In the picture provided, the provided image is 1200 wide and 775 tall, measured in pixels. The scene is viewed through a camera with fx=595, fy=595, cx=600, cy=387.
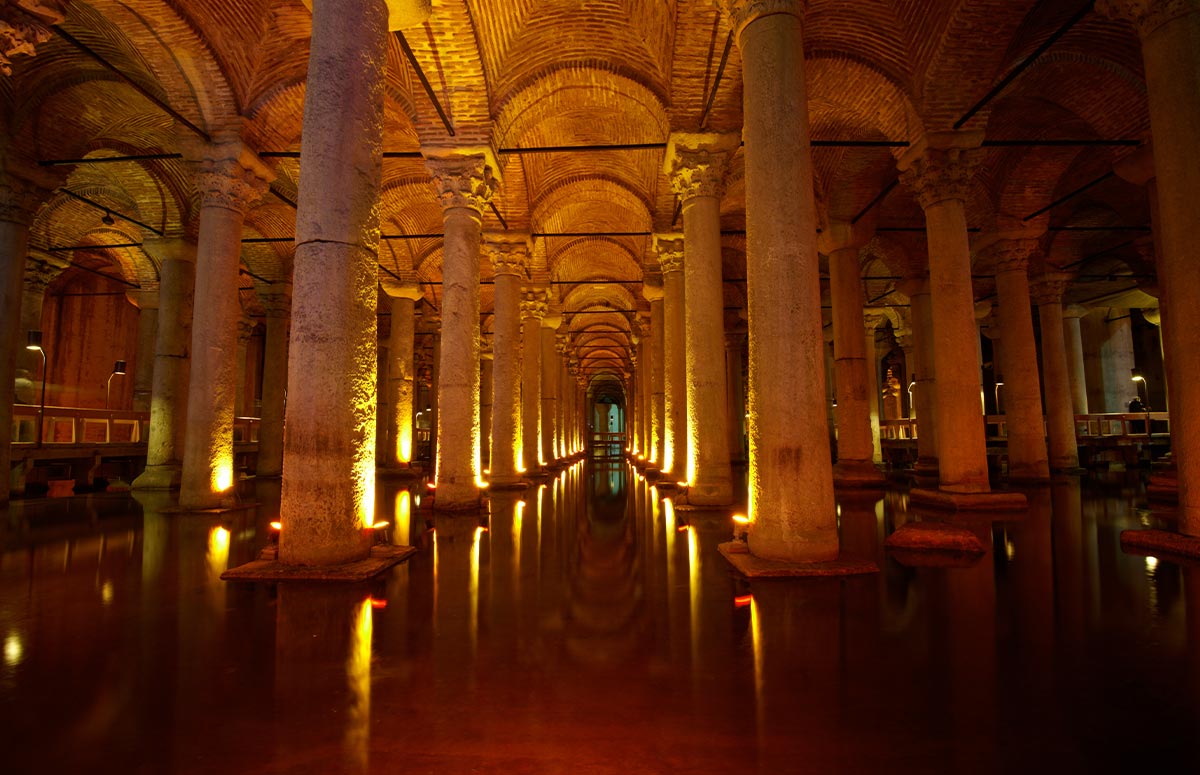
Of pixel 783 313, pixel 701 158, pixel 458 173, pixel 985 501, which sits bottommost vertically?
pixel 985 501

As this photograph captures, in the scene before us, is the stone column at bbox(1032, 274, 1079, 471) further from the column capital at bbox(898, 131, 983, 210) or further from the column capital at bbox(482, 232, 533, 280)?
the column capital at bbox(482, 232, 533, 280)

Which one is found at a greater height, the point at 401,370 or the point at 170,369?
the point at 401,370

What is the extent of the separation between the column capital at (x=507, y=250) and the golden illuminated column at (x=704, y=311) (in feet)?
16.8

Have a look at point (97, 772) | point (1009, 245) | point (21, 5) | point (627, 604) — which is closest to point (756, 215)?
point (627, 604)

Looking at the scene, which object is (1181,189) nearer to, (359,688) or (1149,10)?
(1149,10)

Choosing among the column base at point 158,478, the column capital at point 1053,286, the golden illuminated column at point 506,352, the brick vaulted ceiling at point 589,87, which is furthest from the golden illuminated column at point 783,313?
the column capital at point 1053,286

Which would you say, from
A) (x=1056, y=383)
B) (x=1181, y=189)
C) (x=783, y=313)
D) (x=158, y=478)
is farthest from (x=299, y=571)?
(x=1056, y=383)

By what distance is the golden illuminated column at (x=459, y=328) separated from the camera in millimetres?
9695

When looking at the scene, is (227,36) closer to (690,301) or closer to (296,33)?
(296,33)

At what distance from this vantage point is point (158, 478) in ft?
40.2

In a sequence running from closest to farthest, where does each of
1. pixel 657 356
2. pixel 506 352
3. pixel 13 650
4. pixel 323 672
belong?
pixel 323 672
pixel 13 650
pixel 506 352
pixel 657 356

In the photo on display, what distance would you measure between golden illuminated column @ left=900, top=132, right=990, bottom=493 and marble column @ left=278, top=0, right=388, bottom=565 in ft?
28.3

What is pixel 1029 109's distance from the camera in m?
11.9

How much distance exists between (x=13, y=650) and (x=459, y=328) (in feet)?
22.4
